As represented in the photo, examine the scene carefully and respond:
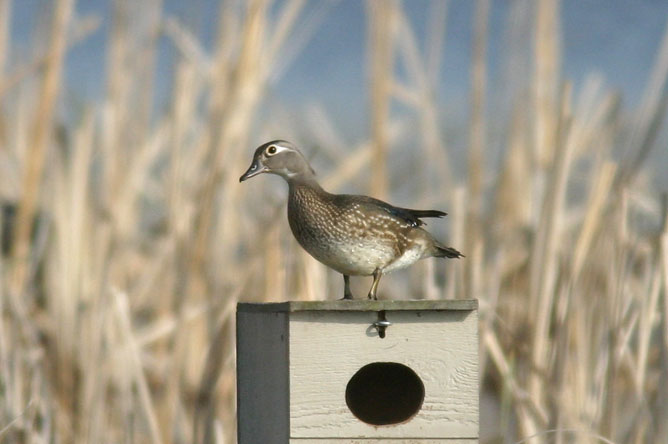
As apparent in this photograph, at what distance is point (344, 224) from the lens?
8.16 ft

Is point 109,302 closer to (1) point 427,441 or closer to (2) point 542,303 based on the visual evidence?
(2) point 542,303

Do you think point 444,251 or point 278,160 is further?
point 444,251

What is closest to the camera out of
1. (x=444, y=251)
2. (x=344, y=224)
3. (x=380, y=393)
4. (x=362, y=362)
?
(x=362, y=362)

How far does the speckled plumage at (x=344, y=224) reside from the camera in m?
2.48

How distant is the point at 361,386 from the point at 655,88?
57.3 inches

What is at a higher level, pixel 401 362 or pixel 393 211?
pixel 393 211

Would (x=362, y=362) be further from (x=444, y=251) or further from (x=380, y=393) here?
(x=380, y=393)

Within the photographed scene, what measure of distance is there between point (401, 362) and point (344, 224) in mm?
317

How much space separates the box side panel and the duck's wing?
316mm

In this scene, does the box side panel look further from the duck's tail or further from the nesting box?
the duck's tail

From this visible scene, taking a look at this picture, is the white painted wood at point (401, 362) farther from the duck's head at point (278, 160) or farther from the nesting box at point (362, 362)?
the duck's head at point (278, 160)

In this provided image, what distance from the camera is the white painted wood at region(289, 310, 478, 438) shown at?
2342 mm

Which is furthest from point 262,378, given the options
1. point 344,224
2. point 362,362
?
point 344,224

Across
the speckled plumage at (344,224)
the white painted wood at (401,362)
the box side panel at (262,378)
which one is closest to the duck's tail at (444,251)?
the speckled plumage at (344,224)
